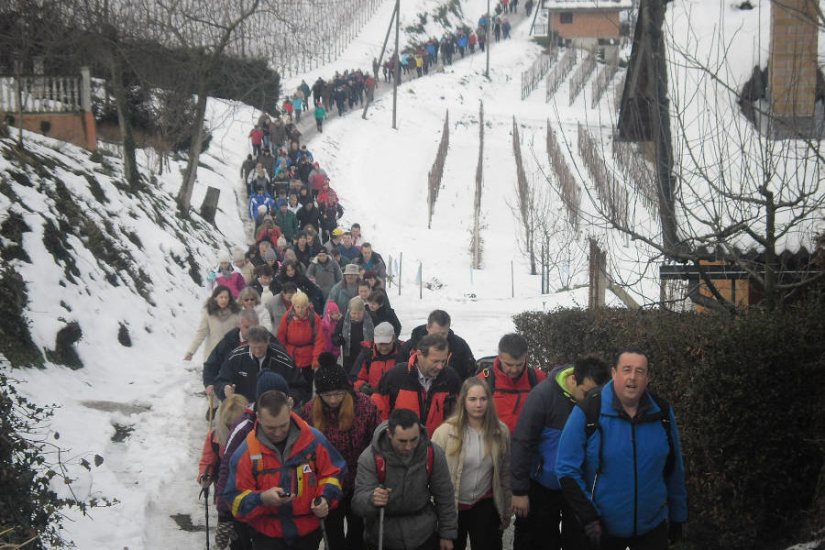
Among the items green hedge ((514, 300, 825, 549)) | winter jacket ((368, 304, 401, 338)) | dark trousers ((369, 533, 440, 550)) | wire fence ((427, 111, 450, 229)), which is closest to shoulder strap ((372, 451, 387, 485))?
dark trousers ((369, 533, 440, 550))

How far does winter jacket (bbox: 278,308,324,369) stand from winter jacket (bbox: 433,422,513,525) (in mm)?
4117

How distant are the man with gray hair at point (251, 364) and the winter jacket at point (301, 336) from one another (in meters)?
1.88

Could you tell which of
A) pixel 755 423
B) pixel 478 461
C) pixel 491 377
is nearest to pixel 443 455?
pixel 478 461

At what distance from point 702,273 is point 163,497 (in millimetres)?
5197

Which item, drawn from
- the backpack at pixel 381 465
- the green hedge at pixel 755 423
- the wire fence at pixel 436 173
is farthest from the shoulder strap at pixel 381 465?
the wire fence at pixel 436 173

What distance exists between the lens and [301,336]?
10195mm

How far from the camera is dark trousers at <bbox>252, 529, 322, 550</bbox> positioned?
565 cm

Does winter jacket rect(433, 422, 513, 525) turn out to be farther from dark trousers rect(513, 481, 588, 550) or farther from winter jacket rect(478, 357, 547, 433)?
winter jacket rect(478, 357, 547, 433)

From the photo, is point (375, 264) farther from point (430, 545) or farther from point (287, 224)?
point (430, 545)

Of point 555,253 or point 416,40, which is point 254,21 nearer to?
point 416,40

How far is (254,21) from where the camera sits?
48719 mm

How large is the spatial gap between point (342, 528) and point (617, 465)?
89.1 inches

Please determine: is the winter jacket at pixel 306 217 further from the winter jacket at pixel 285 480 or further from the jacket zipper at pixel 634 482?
the jacket zipper at pixel 634 482

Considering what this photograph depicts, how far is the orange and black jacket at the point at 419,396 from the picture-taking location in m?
7.09
